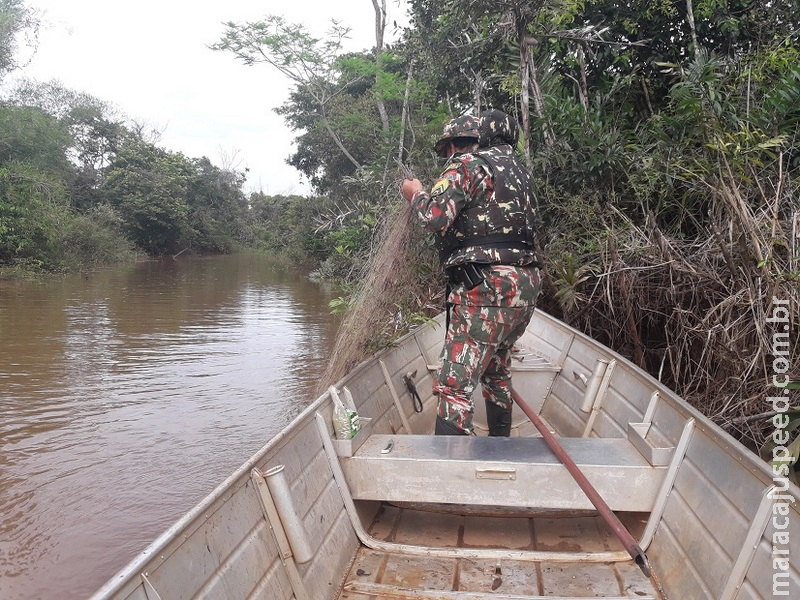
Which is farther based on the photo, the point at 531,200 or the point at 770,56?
the point at 770,56

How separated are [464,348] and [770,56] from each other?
4.12 metres

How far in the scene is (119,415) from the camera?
→ 18.7ft

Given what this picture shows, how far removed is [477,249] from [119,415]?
4222 mm

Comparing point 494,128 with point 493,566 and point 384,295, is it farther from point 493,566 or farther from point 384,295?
point 493,566

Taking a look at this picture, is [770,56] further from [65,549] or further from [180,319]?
[180,319]

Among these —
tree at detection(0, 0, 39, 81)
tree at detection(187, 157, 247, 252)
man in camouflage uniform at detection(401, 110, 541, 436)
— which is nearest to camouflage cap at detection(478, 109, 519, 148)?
man in camouflage uniform at detection(401, 110, 541, 436)

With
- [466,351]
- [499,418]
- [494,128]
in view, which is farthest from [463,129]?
[499,418]

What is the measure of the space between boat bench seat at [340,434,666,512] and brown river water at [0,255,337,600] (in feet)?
5.94

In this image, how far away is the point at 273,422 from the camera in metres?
5.80

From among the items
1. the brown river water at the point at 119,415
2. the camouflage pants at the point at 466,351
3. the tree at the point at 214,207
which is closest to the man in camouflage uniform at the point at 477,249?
the camouflage pants at the point at 466,351

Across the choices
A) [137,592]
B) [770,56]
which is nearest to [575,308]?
[770,56]

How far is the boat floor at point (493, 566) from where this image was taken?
220 cm

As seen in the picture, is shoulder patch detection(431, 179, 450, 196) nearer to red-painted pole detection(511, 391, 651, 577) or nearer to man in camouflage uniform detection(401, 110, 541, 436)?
man in camouflage uniform detection(401, 110, 541, 436)

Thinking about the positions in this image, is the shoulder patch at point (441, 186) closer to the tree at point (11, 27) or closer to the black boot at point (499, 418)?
the black boot at point (499, 418)
